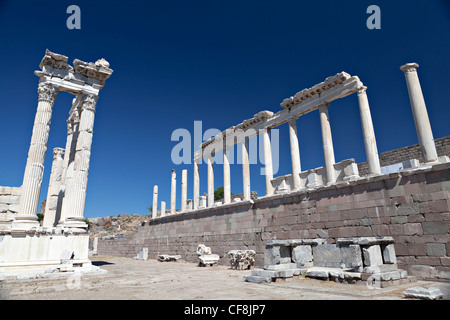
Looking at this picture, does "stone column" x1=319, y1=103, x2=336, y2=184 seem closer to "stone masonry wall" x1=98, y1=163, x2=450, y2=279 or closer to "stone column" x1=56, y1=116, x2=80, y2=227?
"stone masonry wall" x1=98, y1=163, x2=450, y2=279

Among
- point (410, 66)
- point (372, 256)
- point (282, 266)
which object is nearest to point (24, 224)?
point (282, 266)

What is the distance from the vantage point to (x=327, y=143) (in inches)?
500

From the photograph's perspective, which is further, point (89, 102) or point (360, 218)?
point (89, 102)

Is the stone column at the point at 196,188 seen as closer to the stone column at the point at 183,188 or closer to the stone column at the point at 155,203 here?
the stone column at the point at 183,188

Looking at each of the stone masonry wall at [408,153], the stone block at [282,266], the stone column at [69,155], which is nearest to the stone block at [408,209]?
the stone block at [282,266]

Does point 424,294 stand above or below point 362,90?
below

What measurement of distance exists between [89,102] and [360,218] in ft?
41.2

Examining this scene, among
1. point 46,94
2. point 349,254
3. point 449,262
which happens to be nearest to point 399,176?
point 449,262

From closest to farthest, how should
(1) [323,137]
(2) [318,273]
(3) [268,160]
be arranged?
(2) [318,273]
(1) [323,137]
(3) [268,160]

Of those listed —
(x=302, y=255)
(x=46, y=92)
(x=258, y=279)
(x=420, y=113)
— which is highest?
(x=46, y=92)

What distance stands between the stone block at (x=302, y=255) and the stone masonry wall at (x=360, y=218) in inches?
90.1

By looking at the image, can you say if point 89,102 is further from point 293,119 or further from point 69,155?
point 293,119

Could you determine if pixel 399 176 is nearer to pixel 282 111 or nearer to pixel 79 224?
pixel 282 111

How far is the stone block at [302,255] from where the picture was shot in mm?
8859
